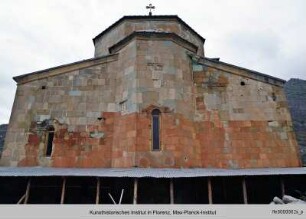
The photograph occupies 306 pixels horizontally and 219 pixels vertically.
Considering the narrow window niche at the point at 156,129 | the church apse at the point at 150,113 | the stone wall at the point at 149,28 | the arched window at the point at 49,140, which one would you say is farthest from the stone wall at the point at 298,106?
the arched window at the point at 49,140

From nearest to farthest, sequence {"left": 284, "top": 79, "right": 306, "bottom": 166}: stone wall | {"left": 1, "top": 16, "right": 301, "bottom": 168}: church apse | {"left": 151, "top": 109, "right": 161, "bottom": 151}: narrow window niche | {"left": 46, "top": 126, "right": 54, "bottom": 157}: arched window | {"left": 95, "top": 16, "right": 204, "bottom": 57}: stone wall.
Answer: {"left": 151, "top": 109, "right": 161, "bottom": 151}: narrow window niche
{"left": 1, "top": 16, "right": 301, "bottom": 168}: church apse
{"left": 46, "top": 126, "right": 54, "bottom": 157}: arched window
{"left": 95, "top": 16, "right": 204, "bottom": 57}: stone wall
{"left": 284, "top": 79, "right": 306, "bottom": 166}: stone wall

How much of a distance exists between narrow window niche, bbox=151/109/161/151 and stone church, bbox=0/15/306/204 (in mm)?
38

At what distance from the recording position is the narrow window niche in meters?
10.4

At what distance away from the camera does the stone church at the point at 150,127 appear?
32.7 ft

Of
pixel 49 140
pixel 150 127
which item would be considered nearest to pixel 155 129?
pixel 150 127

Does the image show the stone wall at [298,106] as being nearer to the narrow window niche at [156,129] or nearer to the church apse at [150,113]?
the church apse at [150,113]

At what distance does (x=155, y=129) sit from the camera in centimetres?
1060

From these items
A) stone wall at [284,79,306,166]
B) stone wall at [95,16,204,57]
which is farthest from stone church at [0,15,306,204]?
stone wall at [284,79,306,166]

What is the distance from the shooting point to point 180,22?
1414 cm

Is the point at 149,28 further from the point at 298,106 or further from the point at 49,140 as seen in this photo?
the point at 298,106

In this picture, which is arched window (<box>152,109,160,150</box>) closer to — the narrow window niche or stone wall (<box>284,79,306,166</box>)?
the narrow window niche

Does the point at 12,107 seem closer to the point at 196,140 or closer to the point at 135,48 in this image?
the point at 135,48

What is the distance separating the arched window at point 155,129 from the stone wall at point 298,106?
41.6ft

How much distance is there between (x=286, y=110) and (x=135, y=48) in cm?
698
